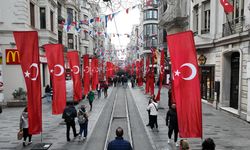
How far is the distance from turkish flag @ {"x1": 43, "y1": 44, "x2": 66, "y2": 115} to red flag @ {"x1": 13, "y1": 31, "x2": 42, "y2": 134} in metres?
2.43

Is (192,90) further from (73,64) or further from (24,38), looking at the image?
(73,64)

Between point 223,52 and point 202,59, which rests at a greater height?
point 223,52

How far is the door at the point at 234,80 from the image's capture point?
1596 centimetres

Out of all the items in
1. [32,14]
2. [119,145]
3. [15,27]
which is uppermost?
[32,14]

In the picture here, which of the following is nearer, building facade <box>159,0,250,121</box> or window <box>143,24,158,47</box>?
building facade <box>159,0,250,121</box>

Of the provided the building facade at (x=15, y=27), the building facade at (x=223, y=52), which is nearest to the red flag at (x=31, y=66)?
the building facade at (x=223, y=52)

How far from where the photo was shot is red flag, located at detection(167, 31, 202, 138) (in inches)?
262

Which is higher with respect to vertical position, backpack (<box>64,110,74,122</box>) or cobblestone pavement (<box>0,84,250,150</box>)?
backpack (<box>64,110,74,122</box>)

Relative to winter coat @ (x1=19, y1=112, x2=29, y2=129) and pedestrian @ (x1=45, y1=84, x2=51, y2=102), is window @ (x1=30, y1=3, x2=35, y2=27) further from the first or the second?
winter coat @ (x1=19, y1=112, x2=29, y2=129)

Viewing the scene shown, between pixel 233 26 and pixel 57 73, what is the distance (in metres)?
11.5

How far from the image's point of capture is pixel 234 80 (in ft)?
53.7

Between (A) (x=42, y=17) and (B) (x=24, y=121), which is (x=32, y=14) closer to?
(A) (x=42, y=17)

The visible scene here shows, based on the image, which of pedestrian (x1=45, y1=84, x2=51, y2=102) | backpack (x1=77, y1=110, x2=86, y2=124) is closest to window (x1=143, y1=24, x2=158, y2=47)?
pedestrian (x1=45, y1=84, x2=51, y2=102)

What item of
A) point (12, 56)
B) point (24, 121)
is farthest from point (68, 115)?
point (12, 56)
